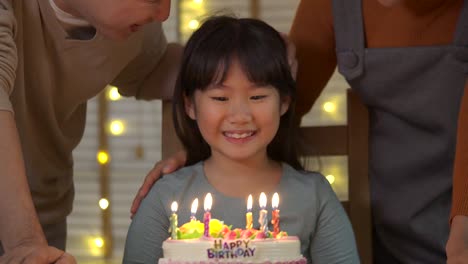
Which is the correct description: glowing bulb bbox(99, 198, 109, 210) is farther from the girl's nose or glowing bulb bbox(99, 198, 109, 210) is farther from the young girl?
the girl's nose

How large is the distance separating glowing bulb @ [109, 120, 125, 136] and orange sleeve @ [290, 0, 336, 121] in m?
1.68

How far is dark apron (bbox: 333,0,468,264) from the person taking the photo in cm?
177

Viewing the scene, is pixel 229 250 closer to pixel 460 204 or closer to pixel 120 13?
pixel 460 204

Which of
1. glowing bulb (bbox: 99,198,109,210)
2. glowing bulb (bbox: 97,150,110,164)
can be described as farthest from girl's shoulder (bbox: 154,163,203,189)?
glowing bulb (bbox: 97,150,110,164)

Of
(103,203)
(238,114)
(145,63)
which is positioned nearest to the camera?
(238,114)

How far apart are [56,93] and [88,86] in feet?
0.22

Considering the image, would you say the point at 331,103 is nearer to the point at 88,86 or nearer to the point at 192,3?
the point at 192,3

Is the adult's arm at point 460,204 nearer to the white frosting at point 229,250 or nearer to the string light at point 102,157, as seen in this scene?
the white frosting at point 229,250

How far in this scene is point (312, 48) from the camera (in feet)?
6.21

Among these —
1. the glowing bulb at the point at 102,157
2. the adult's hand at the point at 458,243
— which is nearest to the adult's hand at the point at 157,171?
the adult's hand at the point at 458,243

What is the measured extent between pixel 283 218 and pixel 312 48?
0.43 metres

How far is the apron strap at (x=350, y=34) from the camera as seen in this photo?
1.83 metres

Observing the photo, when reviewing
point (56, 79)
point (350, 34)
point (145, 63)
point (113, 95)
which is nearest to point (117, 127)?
point (113, 95)

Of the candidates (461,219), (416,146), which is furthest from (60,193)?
(461,219)
